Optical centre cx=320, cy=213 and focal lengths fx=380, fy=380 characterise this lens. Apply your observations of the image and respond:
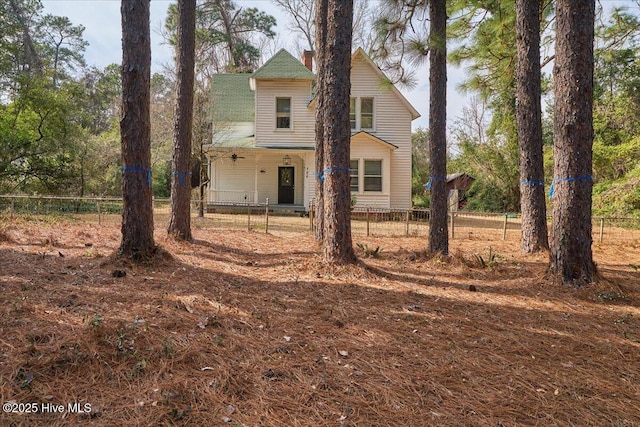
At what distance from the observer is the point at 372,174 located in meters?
17.7

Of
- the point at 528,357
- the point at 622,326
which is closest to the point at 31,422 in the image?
the point at 528,357

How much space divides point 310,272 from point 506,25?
7.36 metres

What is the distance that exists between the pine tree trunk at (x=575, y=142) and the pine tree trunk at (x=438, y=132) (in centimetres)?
227

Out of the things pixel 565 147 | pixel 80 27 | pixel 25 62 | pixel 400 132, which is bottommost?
pixel 565 147

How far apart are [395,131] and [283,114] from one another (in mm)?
5539

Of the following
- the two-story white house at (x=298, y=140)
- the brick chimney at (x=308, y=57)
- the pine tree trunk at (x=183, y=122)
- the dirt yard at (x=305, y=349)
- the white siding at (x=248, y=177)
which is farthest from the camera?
the brick chimney at (x=308, y=57)

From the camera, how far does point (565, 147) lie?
16.5 feet

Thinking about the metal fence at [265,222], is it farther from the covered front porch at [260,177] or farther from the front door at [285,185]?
the front door at [285,185]

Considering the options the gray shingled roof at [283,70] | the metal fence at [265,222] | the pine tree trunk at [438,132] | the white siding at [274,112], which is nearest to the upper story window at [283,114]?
the white siding at [274,112]

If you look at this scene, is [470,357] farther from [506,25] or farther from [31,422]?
[506,25]

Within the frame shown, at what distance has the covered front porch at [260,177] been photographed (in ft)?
58.6

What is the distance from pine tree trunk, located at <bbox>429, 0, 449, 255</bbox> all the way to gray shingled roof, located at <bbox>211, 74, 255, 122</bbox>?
567 inches

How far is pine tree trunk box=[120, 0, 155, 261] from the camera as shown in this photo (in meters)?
5.32

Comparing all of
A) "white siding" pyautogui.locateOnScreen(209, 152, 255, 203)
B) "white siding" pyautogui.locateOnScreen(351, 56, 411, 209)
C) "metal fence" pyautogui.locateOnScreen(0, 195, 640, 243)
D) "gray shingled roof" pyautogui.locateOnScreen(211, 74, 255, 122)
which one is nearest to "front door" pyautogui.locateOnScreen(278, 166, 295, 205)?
"white siding" pyautogui.locateOnScreen(209, 152, 255, 203)
